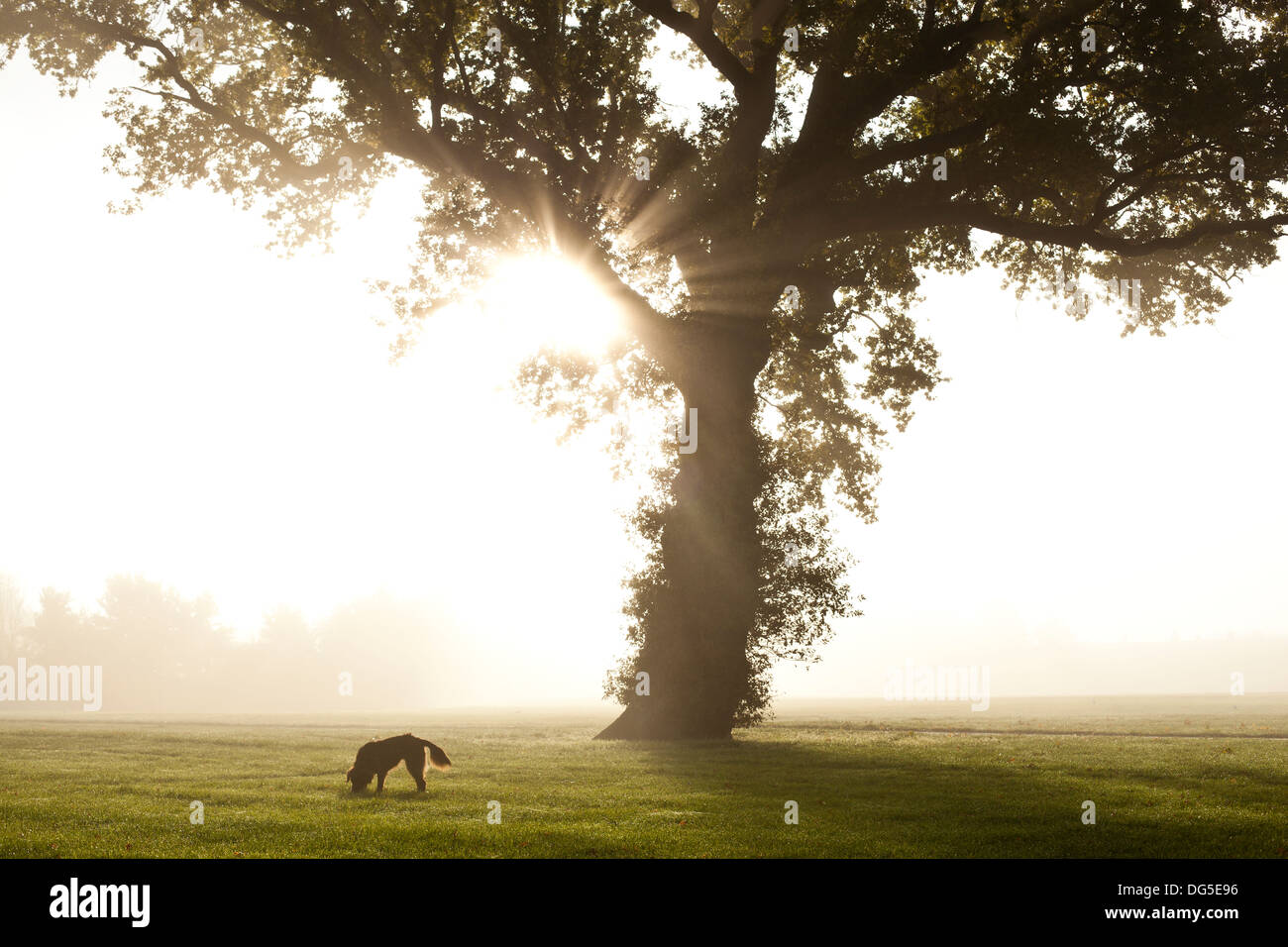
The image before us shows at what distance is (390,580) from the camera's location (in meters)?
176

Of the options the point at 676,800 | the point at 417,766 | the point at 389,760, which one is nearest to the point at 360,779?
the point at 389,760

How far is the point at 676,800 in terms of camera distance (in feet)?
50.9

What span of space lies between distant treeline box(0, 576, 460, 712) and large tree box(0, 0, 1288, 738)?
346 ft

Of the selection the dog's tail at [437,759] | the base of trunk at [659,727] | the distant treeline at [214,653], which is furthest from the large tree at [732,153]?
the distant treeline at [214,653]

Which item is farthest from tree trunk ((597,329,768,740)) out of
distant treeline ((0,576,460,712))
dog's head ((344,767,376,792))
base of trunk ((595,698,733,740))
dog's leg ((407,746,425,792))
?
distant treeline ((0,576,460,712))

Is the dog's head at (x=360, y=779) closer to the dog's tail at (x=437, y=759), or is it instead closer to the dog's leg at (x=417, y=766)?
the dog's leg at (x=417, y=766)

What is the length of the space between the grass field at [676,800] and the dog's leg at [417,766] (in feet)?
1.32

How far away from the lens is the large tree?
26.4 m

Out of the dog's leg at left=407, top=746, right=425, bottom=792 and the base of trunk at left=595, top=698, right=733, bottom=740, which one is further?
the base of trunk at left=595, top=698, right=733, bottom=740

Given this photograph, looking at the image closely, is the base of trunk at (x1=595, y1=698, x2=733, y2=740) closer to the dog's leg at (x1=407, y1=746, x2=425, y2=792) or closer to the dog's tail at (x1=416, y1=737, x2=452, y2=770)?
the dog's tail at (x1=416, y1=737, x2=452, y2=770)

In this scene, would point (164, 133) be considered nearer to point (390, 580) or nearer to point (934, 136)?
point (934, 136)
